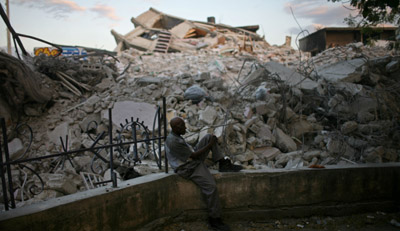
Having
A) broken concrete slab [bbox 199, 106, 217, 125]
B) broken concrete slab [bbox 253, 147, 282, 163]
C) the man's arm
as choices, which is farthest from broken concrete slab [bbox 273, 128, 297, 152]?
the man's arm

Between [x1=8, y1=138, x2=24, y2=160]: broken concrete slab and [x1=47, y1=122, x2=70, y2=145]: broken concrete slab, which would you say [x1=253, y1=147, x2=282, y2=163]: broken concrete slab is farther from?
[x1=8, y1=138, x2=24, y2=160]: broken concrete slab

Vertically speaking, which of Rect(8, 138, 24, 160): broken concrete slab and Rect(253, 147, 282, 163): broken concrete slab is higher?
Rect(8, 138, 24, 160): broken concrete slab

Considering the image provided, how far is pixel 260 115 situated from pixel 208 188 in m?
3.84

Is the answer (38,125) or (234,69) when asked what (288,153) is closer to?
(38,125)

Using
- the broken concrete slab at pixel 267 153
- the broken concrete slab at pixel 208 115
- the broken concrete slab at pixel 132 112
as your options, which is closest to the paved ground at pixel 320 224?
the broken concrete slab at pixel 267 153

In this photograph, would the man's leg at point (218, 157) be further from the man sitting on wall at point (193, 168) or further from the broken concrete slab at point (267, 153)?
the broken concrete slab at point (267, 153)

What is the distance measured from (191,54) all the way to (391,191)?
12627 millimetres

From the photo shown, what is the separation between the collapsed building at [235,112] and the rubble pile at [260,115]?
0.02m

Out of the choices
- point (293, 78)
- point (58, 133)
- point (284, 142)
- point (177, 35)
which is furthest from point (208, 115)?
point (177, 35)

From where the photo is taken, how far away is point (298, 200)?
369cm

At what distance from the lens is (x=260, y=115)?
6.80 meters

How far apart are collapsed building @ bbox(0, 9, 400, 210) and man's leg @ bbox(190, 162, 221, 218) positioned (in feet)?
3.07

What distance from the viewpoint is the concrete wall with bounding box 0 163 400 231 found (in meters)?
3.07

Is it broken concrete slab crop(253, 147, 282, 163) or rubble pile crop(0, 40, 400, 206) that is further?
broken concrete slab crop(253, 147, 282, 163)
